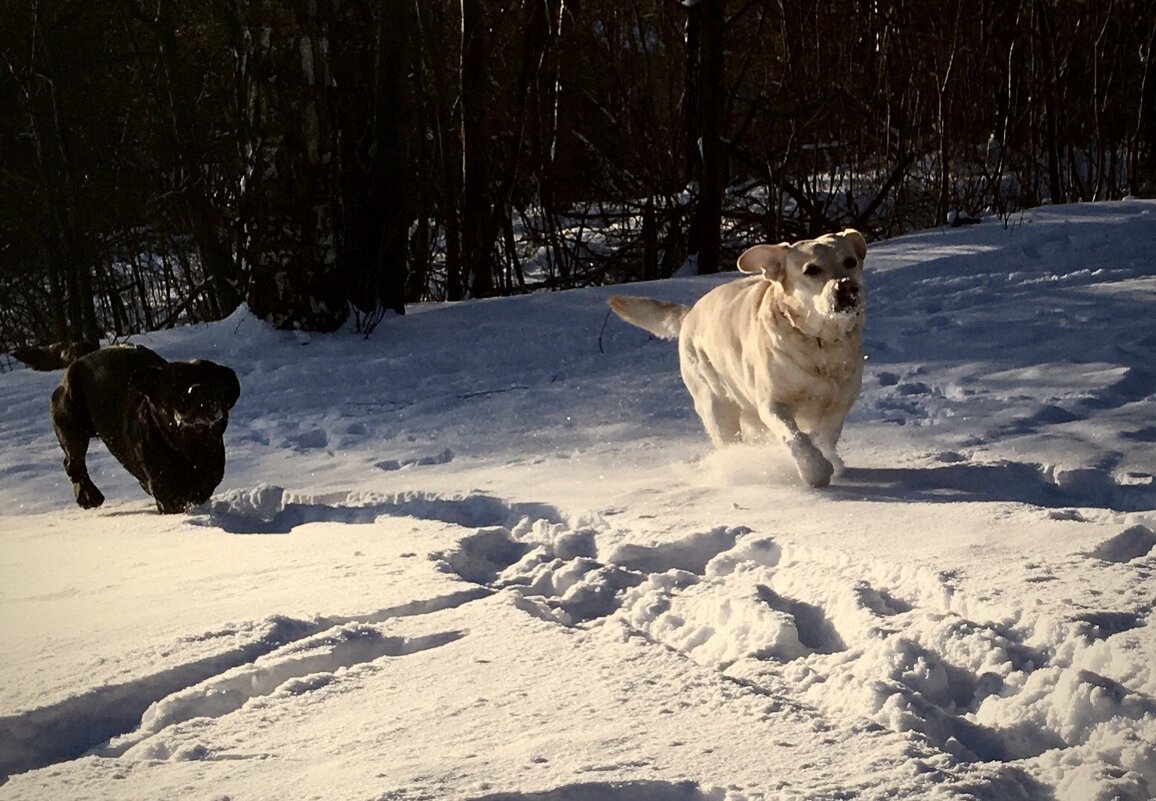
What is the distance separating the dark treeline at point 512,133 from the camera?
8.55 m

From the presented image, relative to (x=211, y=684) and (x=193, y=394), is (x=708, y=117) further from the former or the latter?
(x=211, y=684)

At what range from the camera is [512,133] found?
38.9ft

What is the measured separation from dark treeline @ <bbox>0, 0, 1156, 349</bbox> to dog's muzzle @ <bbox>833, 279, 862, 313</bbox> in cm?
494

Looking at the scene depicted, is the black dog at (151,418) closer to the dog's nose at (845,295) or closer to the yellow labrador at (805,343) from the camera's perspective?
the yellow labrador at (805,343)

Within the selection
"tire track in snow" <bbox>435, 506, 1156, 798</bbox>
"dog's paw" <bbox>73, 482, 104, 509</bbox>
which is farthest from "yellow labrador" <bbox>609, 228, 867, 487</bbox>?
"dog's paw" <bbox>73, 482, 104, 509</bbox>

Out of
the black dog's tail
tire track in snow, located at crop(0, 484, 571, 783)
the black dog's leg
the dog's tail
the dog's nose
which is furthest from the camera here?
the dog's tail

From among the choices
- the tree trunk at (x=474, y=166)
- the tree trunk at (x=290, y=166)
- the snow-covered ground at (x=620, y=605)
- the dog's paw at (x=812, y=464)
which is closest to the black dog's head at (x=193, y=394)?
the snow-covered ground at (x=620, y=605)

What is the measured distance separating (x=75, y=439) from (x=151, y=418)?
0.64 meters

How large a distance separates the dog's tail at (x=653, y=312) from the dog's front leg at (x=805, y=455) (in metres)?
1.39

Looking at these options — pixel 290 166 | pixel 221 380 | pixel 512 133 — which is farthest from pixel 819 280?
pixel 512 133

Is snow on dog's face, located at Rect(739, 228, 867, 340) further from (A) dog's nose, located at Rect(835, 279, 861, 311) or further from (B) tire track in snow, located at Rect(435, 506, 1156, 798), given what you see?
(B) tire track in snow, located at Rect(435, 506, 1156, 798)

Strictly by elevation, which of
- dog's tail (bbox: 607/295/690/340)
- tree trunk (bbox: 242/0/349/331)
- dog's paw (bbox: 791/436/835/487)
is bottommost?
dog's paw (bbox: 791/436/835/487)

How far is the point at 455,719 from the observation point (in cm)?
257

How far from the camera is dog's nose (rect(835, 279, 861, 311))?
4460 millimetres
